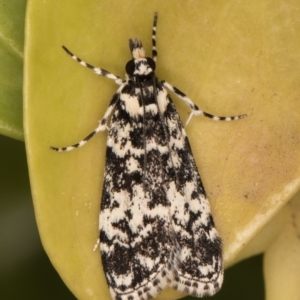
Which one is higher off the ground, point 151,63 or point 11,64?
point 151,63

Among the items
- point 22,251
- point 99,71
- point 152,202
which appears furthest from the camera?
point 22,251

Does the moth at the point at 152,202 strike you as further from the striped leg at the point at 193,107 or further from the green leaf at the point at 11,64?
the green leaf at the point at 11,64

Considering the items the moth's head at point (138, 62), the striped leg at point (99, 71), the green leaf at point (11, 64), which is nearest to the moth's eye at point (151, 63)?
the moth's head at point (138, 62)

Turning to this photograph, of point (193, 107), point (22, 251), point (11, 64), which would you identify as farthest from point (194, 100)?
point (22, 251)

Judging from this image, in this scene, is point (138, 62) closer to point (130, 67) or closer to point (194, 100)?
point (130, 67)

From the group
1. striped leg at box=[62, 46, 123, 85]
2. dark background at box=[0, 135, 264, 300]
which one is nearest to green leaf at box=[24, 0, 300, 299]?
striped leg at box=[62, 46, 123, 85]

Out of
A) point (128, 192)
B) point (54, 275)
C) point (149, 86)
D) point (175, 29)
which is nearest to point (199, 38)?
point (175, 29)
